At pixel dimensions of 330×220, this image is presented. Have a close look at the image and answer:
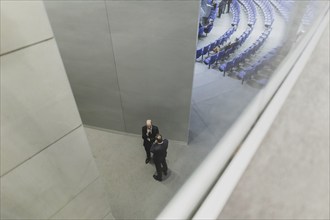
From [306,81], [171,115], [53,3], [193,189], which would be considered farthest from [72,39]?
[193,189]

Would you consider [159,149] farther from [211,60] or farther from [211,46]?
[211,46]

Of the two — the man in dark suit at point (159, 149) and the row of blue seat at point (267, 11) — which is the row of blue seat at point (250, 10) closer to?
the row of blue seat at point (267, 11)

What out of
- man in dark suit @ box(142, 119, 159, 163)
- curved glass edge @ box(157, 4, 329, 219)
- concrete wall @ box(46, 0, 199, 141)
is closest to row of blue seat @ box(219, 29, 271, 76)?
concrete wall @ box(46, 0, 199, 141)

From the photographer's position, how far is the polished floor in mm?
5422

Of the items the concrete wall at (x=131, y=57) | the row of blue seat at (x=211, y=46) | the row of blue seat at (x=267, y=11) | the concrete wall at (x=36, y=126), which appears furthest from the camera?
the row of blue seat at (x=267, y=11)

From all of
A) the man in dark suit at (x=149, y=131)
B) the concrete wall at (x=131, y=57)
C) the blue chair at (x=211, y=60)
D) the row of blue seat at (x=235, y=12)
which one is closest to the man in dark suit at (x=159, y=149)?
the man in dark suit at (x=149, y=131)

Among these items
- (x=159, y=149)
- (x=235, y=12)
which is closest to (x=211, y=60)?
(x=159, y=149)

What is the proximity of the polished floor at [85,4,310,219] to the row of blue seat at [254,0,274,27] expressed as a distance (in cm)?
711

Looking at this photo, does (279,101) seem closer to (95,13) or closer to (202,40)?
(95,13)

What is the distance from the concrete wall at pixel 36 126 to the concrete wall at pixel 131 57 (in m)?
2.96

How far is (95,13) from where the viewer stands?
500cm

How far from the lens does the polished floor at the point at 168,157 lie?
17.8ft

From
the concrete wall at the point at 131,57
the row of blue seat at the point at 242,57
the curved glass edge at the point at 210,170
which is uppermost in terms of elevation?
the curved glass edge at the point at 210,170

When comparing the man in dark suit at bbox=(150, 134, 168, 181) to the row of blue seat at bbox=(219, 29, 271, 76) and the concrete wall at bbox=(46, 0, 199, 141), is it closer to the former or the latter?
the concrete wall at bbox=(46, 0, 199, 141)
